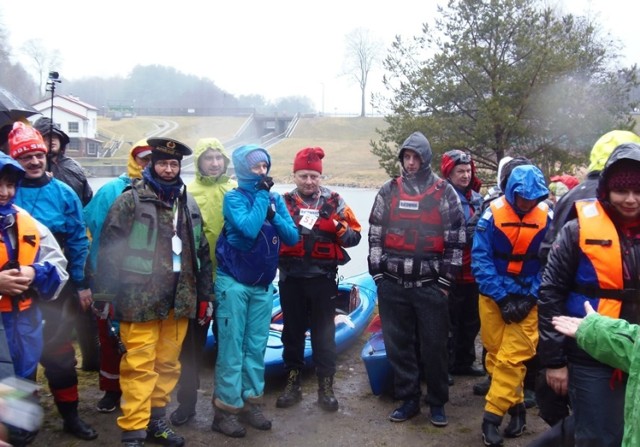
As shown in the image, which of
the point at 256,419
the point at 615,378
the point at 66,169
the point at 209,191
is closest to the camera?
the point at 615,378

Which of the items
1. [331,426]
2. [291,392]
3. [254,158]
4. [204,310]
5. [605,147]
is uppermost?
[605,147]

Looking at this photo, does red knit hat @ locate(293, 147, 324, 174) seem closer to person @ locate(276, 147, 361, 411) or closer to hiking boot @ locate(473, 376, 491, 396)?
person @ locate(276, 147, 361, 411)

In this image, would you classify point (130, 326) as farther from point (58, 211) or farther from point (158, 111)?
point (158, 111)

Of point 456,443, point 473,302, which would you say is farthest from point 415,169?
point 456,443

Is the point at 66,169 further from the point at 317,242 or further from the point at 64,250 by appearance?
the point at 317,242

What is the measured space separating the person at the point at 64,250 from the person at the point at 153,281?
447 mm

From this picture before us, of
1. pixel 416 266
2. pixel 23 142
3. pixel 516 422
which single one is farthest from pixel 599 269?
pixel 23 142

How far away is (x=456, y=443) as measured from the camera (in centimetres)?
384

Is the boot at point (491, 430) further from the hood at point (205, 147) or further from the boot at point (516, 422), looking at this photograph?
the hood at point (205, 147)

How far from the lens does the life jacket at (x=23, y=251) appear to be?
294 cm

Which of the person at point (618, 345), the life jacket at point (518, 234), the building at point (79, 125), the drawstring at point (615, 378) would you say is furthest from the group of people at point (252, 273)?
the building at point (79, 125)

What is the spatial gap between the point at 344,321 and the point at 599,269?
3268 millimetres

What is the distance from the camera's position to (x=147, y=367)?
138 inches

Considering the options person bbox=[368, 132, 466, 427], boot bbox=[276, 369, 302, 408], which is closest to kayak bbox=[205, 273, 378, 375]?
boot bbox=[276, 369, 302, 408]
